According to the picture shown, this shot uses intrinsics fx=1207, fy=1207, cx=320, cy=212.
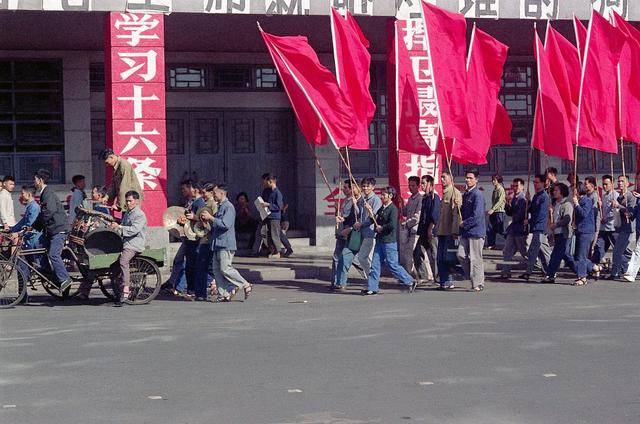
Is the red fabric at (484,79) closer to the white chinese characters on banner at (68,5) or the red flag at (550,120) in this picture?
the red flag at (550,120)

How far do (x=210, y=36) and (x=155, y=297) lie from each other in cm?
771

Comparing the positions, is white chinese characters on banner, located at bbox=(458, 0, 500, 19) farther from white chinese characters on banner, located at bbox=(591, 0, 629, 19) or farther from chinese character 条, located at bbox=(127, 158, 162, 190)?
chinese character 条, located at bbox=(127, 158, 162, 190)

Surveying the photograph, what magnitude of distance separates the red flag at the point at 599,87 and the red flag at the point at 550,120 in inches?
10.2

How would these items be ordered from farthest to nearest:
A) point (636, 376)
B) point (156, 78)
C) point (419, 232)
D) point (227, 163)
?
point (227, 163) → point (156, 78) → point (419, 232) → point (636, 376)

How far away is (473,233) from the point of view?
58.2 ft

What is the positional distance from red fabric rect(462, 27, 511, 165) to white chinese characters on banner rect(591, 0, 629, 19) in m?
2.61

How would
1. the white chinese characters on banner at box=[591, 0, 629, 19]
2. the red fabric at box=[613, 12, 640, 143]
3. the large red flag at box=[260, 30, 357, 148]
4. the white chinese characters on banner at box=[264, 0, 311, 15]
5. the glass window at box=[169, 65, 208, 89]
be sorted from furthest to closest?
the glass window at box=[169, 65, 208, 89] < the white chinese characters on banner at box=[591, 0, 629, 19] < the red fabric at box=[613, 12, 640, 143] < the white chinese characters on banner at box=[264, 0, 311, 15] < the large red flag at box=[260, 30, 357, 148]

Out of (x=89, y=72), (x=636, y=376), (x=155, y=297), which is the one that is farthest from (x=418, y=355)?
(x=89, y=72)

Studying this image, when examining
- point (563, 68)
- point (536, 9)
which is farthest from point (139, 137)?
point (536, 9)

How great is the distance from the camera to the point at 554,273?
19016 mm

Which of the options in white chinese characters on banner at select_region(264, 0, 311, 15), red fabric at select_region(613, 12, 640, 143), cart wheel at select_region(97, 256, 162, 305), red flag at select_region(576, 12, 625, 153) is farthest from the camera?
red fabric at select_region(613, 12, 640, 143)

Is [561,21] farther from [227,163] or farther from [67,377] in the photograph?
[67,377]

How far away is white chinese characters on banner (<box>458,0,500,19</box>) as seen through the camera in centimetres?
2114

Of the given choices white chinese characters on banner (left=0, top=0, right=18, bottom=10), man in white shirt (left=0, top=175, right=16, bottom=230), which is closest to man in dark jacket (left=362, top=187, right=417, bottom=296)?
man in white shirt (left=0, top=175, right=16, bottom=230)
